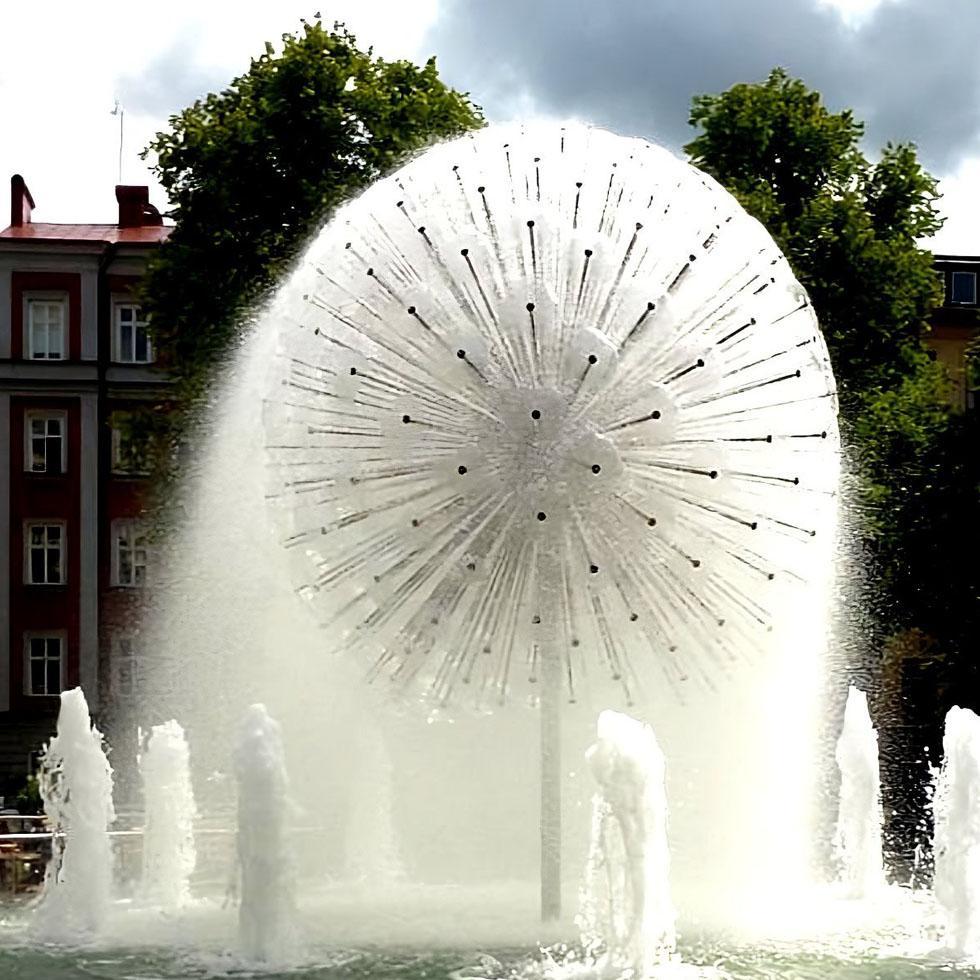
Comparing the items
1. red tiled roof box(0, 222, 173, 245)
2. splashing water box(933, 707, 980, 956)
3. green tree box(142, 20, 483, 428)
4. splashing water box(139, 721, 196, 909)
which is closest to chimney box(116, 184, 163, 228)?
red tiled roof box(0, 222, 173, 245)

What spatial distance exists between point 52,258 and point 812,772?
91.7 ft

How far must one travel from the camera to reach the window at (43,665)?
4128cm

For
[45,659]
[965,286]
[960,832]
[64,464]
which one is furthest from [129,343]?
[960,832]

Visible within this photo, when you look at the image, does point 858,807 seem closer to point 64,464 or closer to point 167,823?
point 167,823

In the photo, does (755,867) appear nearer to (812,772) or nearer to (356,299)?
(812,772)

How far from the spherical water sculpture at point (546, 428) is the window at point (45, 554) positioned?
29970 millimetres

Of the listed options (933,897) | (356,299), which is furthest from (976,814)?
(356,299)

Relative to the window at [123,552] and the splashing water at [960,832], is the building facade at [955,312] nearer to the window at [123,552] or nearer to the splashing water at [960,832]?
the window at [123,552]

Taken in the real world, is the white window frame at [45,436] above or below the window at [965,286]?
below

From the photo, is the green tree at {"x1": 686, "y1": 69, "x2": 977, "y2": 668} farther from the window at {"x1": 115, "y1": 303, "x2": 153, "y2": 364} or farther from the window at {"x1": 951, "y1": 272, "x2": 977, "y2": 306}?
the window at {"x1": 951, "y1": 272, "x2": 977, "y2": 306}

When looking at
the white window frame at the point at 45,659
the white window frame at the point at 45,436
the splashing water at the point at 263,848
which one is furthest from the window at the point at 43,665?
the splashing water at the point at 263,848

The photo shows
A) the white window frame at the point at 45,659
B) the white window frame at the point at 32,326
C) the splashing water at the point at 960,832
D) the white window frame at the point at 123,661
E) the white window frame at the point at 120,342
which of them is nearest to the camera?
the splashing water at the point at 960,832

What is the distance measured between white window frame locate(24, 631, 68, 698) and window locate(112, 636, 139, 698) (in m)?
1.11

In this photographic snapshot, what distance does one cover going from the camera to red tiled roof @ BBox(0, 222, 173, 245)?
4194 centimetres
